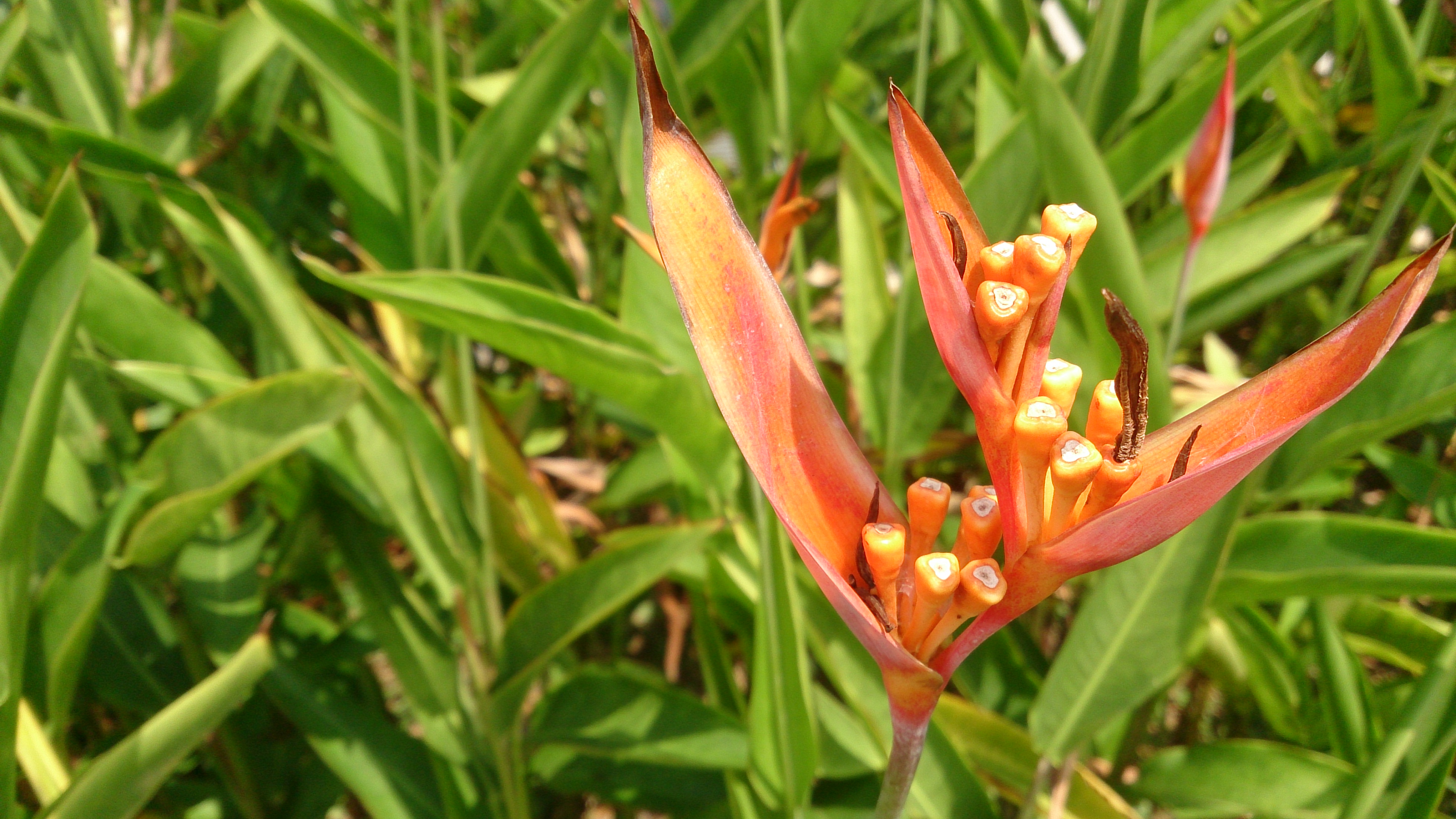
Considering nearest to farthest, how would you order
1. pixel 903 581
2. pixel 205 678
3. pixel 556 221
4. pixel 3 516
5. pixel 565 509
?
pixel 903 581 < pixel 3 516 < pixel 205 678 < pixel 565 509 < pixel 556 221

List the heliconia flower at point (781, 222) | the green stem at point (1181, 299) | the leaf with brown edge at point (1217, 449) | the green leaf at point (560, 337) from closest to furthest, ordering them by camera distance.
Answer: the leaf with brown edge at point (1217, 449) → the heliconia flower at point (781, 222) → the green leaf at point (560, 337) → the green stem at point (1181, 299)

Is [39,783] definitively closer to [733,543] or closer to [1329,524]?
[733,543]

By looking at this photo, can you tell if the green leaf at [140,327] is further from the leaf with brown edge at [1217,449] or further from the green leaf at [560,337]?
Result: the leaf with brown edge at [1217,449]

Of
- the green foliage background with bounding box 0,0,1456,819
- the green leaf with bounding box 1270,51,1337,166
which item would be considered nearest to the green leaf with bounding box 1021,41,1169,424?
the green foliage background with bounding box 0,0,1456,819

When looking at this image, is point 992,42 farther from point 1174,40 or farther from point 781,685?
point 781,685

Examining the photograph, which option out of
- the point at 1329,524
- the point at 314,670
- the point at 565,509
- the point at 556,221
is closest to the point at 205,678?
the point at 314,670

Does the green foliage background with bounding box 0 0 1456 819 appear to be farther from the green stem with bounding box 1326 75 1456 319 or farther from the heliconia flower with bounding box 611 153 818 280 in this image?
the heliconia flower with bounding box 611 153 818 280

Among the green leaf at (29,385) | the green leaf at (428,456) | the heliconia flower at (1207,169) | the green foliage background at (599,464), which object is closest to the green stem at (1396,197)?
the green foliage background at (599,464)

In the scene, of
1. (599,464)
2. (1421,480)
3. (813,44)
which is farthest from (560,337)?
(1421,480)
